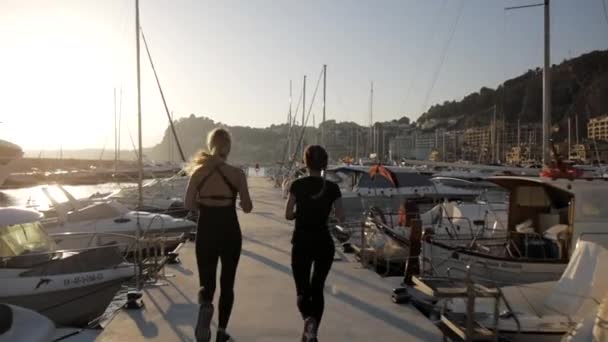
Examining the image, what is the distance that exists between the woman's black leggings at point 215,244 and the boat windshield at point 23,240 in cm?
425

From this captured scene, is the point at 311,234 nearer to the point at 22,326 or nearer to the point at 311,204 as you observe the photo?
the point at 311,204

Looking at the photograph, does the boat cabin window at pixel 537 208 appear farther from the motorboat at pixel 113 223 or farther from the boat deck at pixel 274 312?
the motorboat at pixel 113 223

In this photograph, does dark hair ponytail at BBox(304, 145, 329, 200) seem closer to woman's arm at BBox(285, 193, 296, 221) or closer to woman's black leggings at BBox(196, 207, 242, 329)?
woman's arm at BBox(285, 193, 296, 221)

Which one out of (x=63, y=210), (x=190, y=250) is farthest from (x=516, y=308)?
(x=63, y=210)

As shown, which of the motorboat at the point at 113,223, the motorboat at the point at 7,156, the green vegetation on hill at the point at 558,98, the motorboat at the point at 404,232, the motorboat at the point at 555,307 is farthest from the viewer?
the green vegetation on hill at the point at 558,98

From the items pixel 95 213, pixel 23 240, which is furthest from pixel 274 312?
pixel 95 213

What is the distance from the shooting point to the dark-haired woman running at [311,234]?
5.00 metres

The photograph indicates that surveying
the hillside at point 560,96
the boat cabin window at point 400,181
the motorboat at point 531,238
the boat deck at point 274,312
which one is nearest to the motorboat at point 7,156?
the boat deck at point 274,312

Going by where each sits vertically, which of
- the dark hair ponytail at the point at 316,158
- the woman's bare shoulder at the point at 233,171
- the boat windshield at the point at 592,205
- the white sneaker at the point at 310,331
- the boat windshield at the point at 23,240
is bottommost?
the white sneaker at the point at 310,331

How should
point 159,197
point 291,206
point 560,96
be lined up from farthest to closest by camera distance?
point 560,96
point 159,197
point 291,206

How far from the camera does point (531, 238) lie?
11.0 meters

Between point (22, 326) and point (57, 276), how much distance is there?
10.2ft

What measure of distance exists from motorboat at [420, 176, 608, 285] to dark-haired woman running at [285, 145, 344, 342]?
14.2 feet

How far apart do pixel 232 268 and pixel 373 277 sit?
4.55 metres
